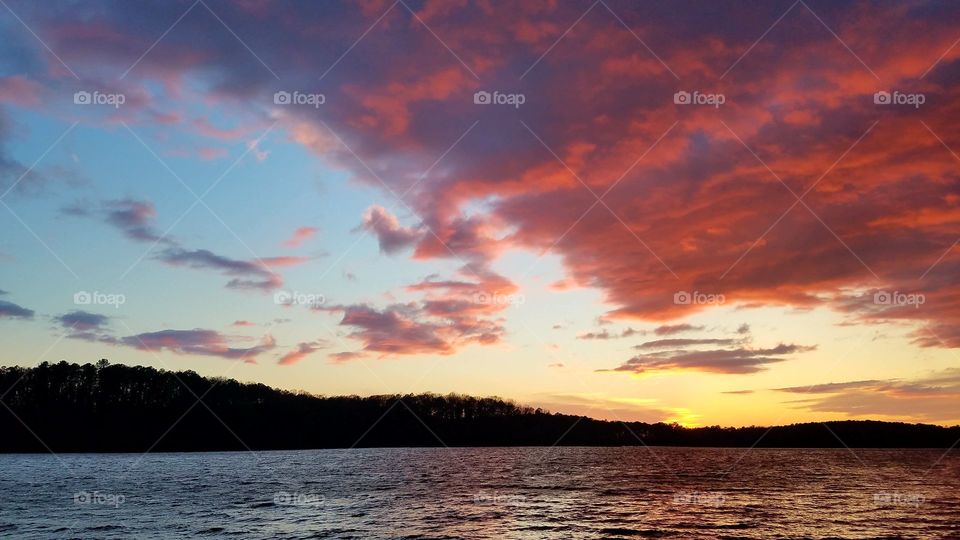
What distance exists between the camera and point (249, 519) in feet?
186

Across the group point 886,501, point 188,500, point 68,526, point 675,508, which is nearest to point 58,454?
point 188,500

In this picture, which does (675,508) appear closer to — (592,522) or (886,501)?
(592,522)

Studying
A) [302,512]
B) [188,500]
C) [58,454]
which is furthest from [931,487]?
[58,454]

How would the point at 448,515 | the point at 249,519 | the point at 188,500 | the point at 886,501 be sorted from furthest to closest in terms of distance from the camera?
1. the point at 886,501
2. the point at 188,500
3. the point at 448,515
4. the point at 249,519

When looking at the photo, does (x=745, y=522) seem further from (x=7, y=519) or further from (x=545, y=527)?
(x=7, y=519)

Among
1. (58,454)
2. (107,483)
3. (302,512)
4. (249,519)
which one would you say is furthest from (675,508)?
(58,454)

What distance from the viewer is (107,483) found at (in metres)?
98.1

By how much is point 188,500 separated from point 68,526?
20.7 metres

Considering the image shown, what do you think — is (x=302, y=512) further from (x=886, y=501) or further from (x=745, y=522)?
(x=886, y=501)

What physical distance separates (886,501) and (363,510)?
60204mm

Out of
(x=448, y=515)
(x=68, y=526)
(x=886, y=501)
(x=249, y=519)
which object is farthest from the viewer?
(x=886, y=501)

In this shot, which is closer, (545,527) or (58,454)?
(545,527)

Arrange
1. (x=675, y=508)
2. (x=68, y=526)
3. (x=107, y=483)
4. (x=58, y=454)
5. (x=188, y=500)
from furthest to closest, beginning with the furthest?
(x=58, y=454) → (x=107, y=483) → (x=188, y=500) → (x=675, y=508) → (x=68, y=526)

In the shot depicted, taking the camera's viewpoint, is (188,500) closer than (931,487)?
Yes
